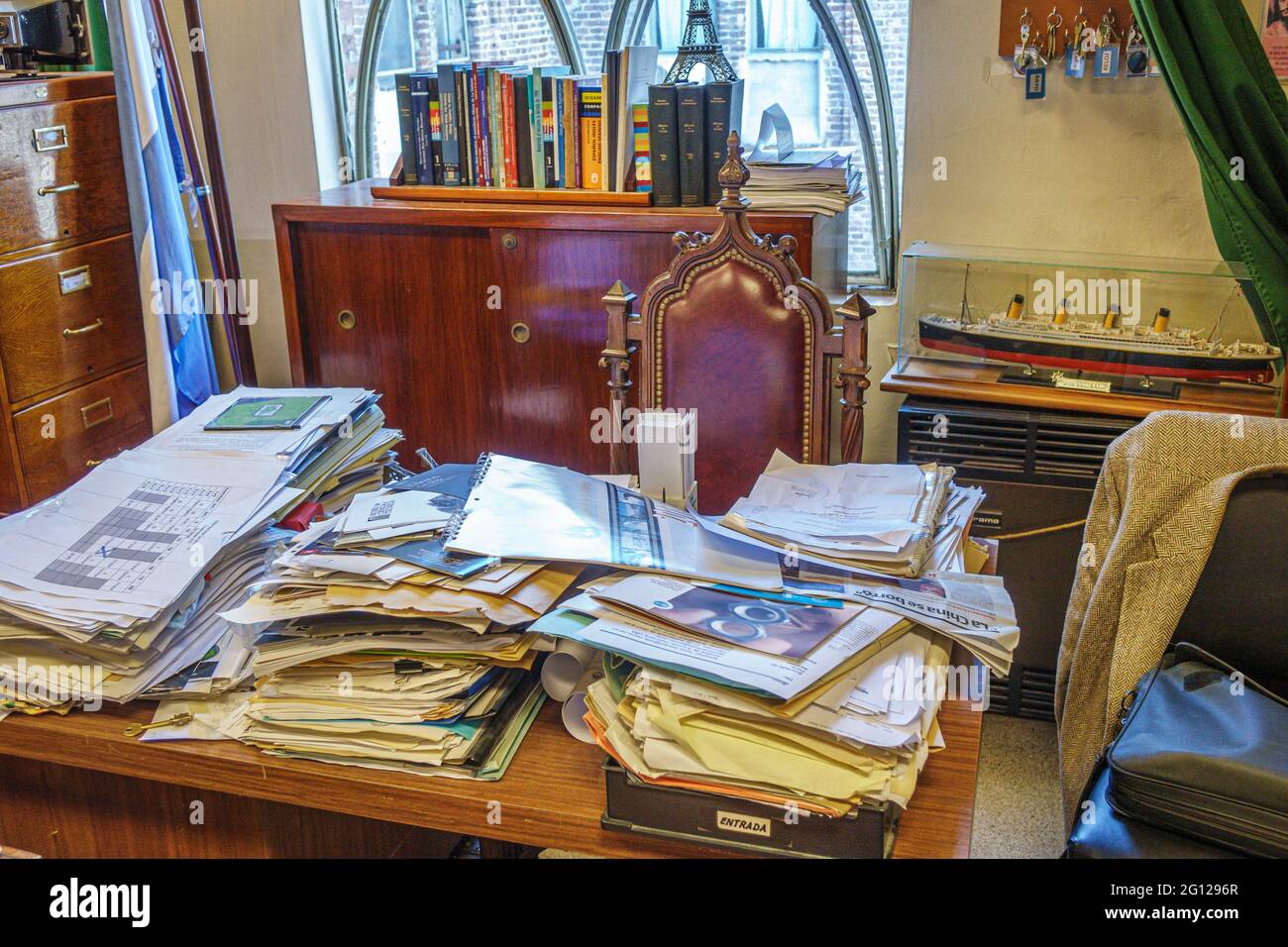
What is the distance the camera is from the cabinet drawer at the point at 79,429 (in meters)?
2.75

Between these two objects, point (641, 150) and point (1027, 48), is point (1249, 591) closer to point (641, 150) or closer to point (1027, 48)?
point (1027, 48)

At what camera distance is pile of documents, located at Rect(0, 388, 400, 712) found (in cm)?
114

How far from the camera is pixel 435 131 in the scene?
2.81 meters

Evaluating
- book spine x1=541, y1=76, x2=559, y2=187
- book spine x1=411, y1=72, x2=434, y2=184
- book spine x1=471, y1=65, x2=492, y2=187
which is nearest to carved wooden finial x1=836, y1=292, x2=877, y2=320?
book spine x1=541, y1=76, x2=559, y2=187

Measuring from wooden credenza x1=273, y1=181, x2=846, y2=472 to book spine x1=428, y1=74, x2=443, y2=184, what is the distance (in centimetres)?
12

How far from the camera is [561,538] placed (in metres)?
1.15

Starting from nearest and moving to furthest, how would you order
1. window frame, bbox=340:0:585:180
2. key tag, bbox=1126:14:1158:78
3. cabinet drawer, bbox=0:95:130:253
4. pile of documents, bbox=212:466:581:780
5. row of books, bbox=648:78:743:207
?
1. pile of documents, bbox=212:466:581:780
2. key tag, bbox=1126:14:1158:78
3. row of books, bbox=648:78:743:207
4. cabinet drawer, bbox=0:95:130:253
5. window frame, bbox=340:0:585:180

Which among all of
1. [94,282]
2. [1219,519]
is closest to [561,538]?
[1219,519]

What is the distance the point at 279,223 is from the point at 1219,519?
2177mm

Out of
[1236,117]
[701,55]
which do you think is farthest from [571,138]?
[1236,117]

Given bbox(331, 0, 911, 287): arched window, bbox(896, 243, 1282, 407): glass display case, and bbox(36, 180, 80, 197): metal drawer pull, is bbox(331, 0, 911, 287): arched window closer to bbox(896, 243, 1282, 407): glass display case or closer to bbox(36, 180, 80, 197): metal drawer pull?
bbox(896, 243, 1282, 407): glass display case

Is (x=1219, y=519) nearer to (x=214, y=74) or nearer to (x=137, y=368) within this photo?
(x=137, y=368)

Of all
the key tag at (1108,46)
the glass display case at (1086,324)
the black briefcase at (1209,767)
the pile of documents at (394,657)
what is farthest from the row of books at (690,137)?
the pile of documents at (394,657)

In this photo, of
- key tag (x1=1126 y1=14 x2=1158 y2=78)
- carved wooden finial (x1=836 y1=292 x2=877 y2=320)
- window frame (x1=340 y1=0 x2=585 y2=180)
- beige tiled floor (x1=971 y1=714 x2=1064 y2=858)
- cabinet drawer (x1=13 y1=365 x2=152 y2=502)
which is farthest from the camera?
window frame (x1=340 y1=0 x2=585 y2=180)
